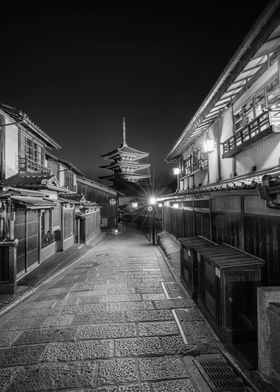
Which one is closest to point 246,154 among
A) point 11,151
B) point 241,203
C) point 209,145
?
point 209,145

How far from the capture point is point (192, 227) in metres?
13.5

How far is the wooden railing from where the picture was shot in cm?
798

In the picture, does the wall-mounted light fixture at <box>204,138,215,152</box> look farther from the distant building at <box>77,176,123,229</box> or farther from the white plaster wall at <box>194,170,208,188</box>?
the distant building at <box>77,176,123,229</box>

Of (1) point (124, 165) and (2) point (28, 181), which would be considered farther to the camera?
(1) point (124, 165)

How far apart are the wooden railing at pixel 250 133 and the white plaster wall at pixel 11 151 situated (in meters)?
Answer: 13.8

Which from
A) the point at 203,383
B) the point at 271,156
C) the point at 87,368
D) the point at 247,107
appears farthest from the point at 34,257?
the point at 247,107

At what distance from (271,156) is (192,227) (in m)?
6.36

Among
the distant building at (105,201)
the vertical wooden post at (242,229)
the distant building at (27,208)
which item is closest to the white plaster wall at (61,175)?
the distant building at (27,208)

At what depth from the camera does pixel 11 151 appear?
1429 cm

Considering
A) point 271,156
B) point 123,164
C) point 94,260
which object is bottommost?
point 94,260

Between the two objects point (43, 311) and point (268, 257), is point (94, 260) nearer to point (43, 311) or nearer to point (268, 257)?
point (43, 311)

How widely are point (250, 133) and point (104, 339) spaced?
9770mm

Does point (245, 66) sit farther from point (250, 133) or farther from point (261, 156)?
point (261, 156)

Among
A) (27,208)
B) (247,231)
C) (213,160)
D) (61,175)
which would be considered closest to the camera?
(247,231)
